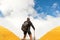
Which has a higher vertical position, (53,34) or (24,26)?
(53,34)

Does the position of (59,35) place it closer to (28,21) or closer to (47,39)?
(47,39)

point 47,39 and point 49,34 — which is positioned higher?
point 49,34

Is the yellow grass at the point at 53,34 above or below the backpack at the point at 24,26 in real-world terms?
above

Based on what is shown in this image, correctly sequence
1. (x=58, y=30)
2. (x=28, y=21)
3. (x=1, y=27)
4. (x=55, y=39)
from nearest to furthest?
(x=28, y=21)
(x=55, y=39)
(x=58, y=30)
(x=1, y=27)

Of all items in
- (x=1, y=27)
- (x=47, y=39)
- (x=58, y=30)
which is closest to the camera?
(x=47, y=39)

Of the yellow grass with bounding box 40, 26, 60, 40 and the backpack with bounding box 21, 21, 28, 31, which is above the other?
the yellow grass with bounding box 40, 26, 60, 40

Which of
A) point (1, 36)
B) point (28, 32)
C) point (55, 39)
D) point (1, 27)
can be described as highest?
point (1, 27)

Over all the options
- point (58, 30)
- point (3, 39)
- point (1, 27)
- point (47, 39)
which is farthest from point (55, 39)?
point (1, 27)

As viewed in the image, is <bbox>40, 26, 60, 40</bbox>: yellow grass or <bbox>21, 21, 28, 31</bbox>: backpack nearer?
<bbox>21, 21, 28, 31</bbox>: backpack

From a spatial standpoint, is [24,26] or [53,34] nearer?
[24,26]

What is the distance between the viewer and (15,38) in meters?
35.5

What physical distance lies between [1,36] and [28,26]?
17996mm

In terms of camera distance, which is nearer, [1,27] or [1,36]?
[1,36]

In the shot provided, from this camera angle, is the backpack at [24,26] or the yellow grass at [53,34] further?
the yellow grass at [53,34]
